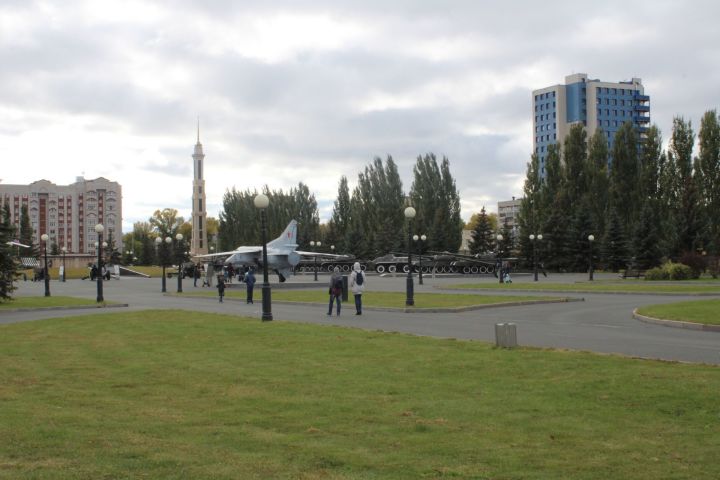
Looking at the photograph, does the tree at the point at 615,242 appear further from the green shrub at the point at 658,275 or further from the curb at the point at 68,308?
the curb at the point at 68,308

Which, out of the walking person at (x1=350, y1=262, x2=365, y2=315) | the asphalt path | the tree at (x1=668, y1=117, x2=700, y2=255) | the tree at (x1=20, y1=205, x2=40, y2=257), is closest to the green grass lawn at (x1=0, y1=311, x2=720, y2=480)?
the asphalt path

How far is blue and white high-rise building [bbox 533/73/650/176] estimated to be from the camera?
385 feet

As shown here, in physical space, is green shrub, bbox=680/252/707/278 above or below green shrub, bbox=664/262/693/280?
above

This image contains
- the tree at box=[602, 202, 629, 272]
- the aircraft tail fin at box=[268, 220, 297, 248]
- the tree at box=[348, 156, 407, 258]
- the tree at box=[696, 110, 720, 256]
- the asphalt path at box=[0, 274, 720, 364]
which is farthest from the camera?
the tree at box=[348, 156, 407, 258]

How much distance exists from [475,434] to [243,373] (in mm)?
4616

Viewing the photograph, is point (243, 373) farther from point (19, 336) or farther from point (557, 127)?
point (557, 127)

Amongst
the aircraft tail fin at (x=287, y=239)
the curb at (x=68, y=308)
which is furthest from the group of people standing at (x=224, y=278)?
the curb at (x=68, y=308)

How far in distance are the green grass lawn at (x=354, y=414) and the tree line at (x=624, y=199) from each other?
45696 millimetres

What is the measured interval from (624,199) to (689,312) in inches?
1927

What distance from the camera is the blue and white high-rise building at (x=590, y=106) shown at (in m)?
118

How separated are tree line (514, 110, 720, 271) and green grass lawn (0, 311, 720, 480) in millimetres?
45696

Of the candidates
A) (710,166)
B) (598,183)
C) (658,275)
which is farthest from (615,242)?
(658,275)

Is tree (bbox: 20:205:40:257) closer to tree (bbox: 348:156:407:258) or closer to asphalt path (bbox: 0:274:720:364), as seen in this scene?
tree (bbox: 348:156:407:258)

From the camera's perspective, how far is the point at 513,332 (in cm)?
1243
